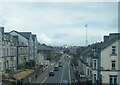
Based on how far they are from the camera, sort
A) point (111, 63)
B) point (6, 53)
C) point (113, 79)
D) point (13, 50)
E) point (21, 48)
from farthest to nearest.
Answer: point (21, 48)
point (13, 50)
point (6, 53)
point (111, 63)
point (113, 79)

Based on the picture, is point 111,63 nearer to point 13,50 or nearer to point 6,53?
point 6,53

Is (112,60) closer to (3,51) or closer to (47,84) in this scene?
(47,84)

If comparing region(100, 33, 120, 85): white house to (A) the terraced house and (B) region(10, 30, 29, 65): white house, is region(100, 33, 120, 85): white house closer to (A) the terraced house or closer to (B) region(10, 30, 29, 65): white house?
(A) the terraced house

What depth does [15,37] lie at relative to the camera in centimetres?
4631

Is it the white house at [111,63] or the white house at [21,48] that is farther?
the white house at [21,48]

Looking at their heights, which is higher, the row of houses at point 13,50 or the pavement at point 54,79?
the row of houses at point 13,50

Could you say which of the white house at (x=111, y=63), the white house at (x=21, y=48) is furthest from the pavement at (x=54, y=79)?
the white house at (x=21, y=48)

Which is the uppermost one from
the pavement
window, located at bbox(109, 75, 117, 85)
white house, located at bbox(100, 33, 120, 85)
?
white house, located at bbox(100, 33, 120, 85)

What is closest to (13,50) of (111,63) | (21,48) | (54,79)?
(21,48)

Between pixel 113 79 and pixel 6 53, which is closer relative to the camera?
pixel 113 79

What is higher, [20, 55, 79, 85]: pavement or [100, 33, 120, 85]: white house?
[100, 33, 120, 85]: white house

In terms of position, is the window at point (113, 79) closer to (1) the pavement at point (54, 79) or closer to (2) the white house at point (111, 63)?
(2) the white house at point (111, 63)

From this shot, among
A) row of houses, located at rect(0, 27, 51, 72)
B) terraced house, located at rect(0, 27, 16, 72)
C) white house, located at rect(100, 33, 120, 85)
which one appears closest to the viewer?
white house, located at rect(100, 33, 120, 85)

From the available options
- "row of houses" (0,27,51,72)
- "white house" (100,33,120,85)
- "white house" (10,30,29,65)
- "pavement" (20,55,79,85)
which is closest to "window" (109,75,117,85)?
"white house" (100,33,120,85)
